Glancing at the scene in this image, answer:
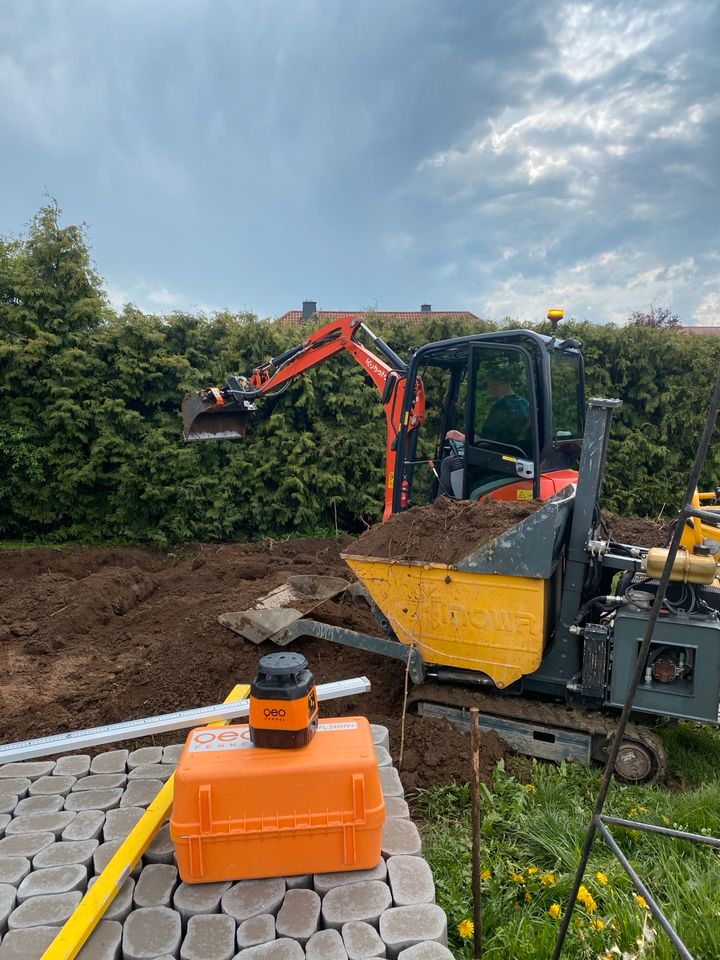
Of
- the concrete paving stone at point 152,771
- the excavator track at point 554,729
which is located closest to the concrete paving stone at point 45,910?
the concrete paving stone at point 152,771

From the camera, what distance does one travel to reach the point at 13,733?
3.97 meters

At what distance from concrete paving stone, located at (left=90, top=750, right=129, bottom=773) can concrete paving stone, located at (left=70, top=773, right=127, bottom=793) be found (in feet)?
0.11

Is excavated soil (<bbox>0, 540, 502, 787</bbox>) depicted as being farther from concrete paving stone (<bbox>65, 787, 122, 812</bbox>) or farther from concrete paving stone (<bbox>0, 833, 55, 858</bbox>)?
concrete paving stone (<bbox>0, 833, 55, 858</bbox>)

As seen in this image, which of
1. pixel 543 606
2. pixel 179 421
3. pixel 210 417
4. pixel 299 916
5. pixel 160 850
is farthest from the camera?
Result: pixel 179 421

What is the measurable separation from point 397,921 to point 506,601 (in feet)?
5.93

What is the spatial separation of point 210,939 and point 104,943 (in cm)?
34

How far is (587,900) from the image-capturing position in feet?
7.55

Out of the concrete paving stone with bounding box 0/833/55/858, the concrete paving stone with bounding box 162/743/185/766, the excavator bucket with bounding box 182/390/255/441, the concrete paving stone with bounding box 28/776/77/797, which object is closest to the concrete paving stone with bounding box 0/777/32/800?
the concrete paving stone with bounding box 28/776/77/797

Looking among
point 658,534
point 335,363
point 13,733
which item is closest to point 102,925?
point 13,733

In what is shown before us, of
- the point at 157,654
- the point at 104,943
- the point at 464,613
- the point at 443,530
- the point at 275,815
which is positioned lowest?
the point at 157,654

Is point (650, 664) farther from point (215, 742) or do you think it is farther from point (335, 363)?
point (335, 363)

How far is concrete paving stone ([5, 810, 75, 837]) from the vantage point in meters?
2.60

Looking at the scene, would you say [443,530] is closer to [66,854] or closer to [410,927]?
[410,927]

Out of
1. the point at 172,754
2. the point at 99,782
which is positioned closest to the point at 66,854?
the point at 99,782
